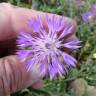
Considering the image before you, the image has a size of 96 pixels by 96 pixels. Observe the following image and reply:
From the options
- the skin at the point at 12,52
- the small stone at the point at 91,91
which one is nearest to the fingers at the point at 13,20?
the skin at the point at 12,52

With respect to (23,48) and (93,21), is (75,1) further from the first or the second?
(23,48)

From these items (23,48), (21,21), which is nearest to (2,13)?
(21,21)

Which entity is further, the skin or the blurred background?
the blurred background

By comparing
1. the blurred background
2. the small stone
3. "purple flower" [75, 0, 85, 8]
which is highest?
"purple flower" [75, 0, 85, 8]

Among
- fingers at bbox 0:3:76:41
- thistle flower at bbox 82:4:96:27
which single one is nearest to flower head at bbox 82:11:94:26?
thistle flower at bbox 82:4:96:27

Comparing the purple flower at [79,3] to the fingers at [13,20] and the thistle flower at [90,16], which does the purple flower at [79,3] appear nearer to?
the thistle flower at [90,16]

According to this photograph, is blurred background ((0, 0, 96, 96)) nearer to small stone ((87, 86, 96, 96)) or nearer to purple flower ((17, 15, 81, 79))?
small stone ((87, 86, 96, 96))
